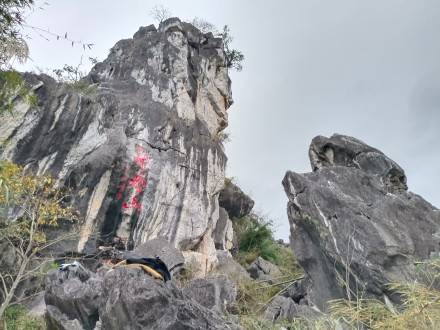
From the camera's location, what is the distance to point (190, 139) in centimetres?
1425

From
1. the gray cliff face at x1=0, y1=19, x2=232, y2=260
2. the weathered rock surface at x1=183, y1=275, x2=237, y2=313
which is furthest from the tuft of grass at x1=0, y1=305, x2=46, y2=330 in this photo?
the weathered rock surface at x1=183, y1=275, x2=237, y2=313

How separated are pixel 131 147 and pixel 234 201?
253 inches

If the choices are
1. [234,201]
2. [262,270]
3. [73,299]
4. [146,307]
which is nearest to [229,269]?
[262,270]

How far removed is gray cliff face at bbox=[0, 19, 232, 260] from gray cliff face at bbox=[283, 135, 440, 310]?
503cm

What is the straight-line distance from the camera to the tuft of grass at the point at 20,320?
748 centimetres

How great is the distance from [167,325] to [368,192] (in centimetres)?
505

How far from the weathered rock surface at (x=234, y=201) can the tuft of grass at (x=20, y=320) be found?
9.58 meters

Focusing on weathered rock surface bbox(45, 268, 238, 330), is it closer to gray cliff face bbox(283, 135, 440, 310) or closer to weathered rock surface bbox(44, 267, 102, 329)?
weathered rock surface bbox(44, 267, 102, 329)

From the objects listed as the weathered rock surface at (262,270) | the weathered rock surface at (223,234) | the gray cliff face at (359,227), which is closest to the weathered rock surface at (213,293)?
the gray cliff face at (359,227)

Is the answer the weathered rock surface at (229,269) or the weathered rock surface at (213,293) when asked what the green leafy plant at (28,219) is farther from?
the weathered rock surface at (229,269)

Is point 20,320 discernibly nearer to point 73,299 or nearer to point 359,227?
point 73,299

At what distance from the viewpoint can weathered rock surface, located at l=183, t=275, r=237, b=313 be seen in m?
6.89

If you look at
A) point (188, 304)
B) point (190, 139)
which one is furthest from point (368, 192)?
point (190, 139)

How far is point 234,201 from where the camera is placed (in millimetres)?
17688
